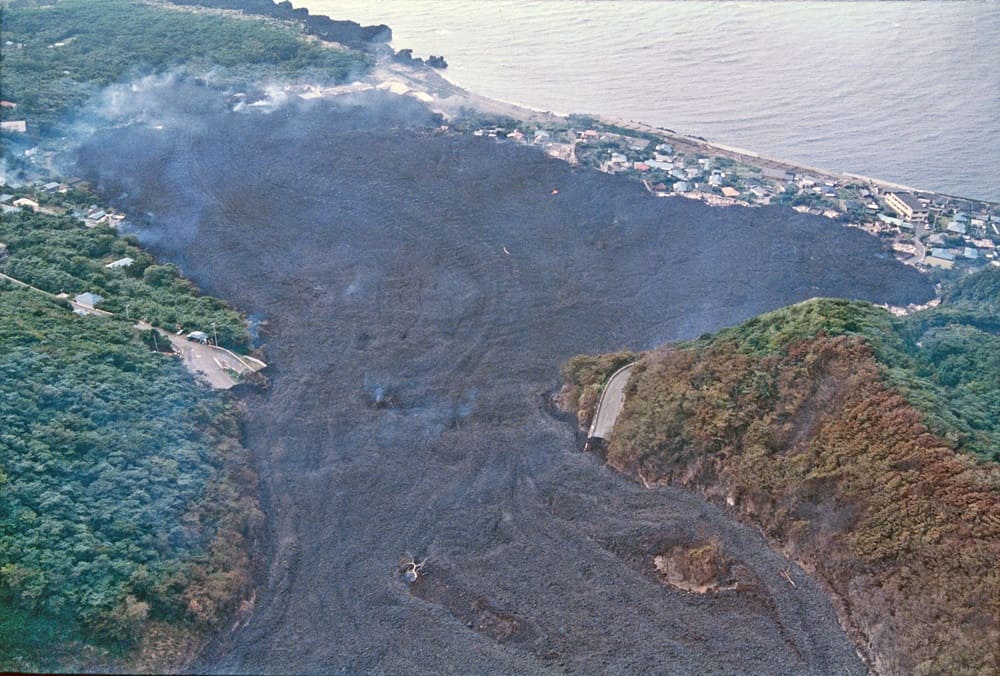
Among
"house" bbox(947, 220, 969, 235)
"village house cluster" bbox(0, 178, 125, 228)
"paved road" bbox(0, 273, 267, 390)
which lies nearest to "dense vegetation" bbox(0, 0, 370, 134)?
"village house cluster" bbox(0, 178, 125, 228)

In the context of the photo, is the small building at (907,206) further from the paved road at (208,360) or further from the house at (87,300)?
the house at (87,300)

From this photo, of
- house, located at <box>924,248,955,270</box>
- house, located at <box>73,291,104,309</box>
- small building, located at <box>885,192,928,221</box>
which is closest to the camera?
house, located at <box>73,291,104,309</box>

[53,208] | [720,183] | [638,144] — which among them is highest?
[638,144]


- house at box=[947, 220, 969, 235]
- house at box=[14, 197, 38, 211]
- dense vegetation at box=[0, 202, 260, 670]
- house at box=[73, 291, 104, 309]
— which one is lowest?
dense vegetation at box=[0, 202, 260, 670]

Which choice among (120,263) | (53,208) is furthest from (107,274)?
(53,208)

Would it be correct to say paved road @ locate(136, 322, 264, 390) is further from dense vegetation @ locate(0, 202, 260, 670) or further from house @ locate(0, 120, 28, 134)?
house @ locate(0, 120, 28, 134)

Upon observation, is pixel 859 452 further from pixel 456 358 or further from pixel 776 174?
pixel 776 174
